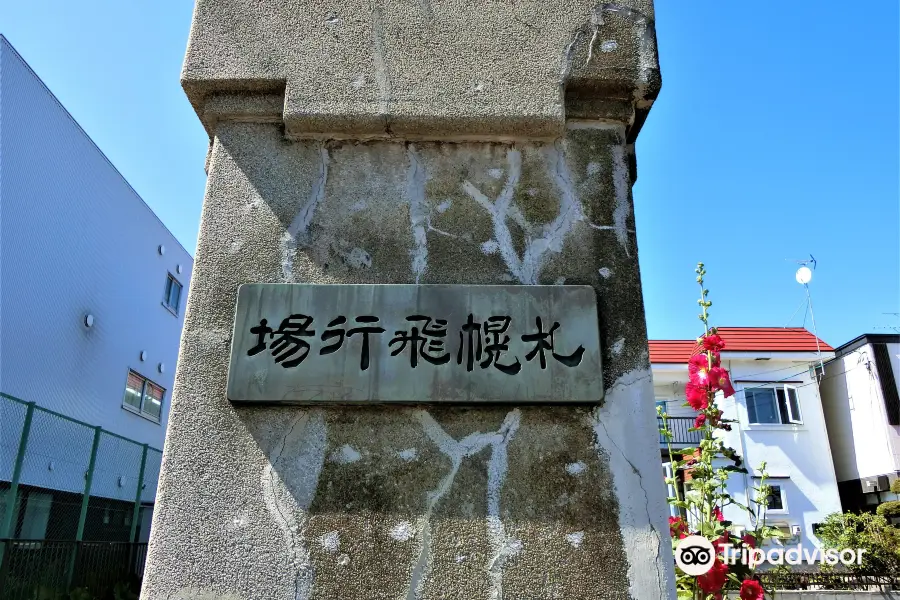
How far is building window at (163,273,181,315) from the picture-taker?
48.2ft

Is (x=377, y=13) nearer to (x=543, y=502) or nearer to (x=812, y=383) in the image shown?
(x=543, y=502)

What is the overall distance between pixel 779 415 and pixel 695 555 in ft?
52.4

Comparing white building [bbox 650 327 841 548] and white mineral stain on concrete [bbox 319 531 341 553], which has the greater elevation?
white building [bbox 650 327 841 548]

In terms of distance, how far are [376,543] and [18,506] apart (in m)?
5.82

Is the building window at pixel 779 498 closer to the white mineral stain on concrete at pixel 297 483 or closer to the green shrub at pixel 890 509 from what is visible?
the green shrub at pixel 890 509

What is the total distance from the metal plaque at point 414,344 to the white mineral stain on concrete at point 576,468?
145 millimetres

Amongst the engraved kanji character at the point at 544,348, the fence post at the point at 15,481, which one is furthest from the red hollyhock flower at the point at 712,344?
the fence post at the point at 15,481

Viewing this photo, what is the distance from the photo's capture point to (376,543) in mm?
1335

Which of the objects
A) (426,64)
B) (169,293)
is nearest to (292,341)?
(426,64)

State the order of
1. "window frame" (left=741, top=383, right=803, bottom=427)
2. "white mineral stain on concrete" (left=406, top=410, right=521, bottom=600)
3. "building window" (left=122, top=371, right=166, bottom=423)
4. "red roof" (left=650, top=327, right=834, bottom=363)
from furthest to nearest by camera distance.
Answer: "red roof" (left=650, top=327, right=834, bottom=363)
"window frame" (left=741, top=383, right=803, bottom=427)
"building window" (left=122, top=371, right=166, bottom=423)
"white mineral stain on concrete" (left=406, top=410, right=521, bottom=600)

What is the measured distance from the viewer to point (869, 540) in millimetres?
12312

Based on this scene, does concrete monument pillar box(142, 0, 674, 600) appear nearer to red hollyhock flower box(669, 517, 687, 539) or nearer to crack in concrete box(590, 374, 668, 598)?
crack in concrete box(590, 374, 668, 598)

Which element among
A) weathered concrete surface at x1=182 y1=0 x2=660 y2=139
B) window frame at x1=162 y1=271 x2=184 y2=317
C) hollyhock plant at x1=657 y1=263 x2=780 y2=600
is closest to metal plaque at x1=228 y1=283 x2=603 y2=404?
weathered concrete surface at x1=182 y1=0 x2=660 y2=139

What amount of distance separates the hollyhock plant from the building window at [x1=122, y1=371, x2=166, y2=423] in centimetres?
1276
